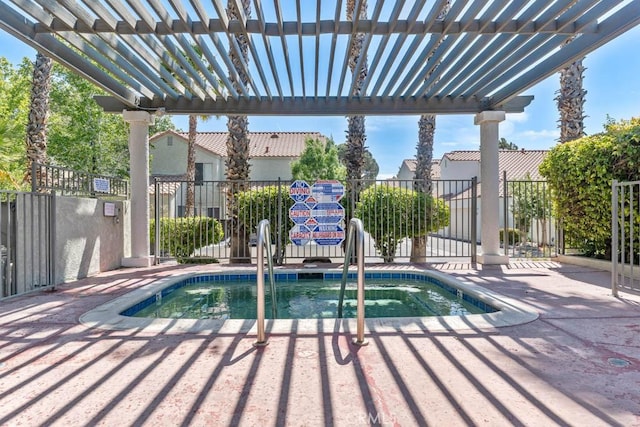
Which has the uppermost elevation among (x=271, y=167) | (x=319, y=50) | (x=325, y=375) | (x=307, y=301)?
(x=271, y=167)

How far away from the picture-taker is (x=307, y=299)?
243 inches

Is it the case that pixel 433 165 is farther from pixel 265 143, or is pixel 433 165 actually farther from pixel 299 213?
pixel 299 213

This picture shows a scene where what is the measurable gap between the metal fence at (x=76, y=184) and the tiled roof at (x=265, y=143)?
2009 cm

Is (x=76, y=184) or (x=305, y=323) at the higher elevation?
(x=76, y=184)

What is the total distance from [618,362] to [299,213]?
20.9 ft

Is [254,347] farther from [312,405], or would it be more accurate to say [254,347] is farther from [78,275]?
[78,275]

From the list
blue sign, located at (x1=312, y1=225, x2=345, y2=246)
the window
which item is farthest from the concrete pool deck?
the window

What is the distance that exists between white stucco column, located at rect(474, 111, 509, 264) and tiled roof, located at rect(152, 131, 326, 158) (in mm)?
21532

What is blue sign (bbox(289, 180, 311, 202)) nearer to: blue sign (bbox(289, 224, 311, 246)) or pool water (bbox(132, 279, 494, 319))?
blue sign (bbox(289, 224, 311, 246))

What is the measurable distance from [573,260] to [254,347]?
778cm

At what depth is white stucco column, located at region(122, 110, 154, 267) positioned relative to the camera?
7977mm

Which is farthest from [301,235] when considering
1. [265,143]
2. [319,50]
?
[265,143]

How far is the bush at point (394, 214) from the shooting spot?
8.91m

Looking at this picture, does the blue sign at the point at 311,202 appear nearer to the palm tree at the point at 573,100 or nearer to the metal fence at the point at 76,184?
the metal fence at the point at 76,184
